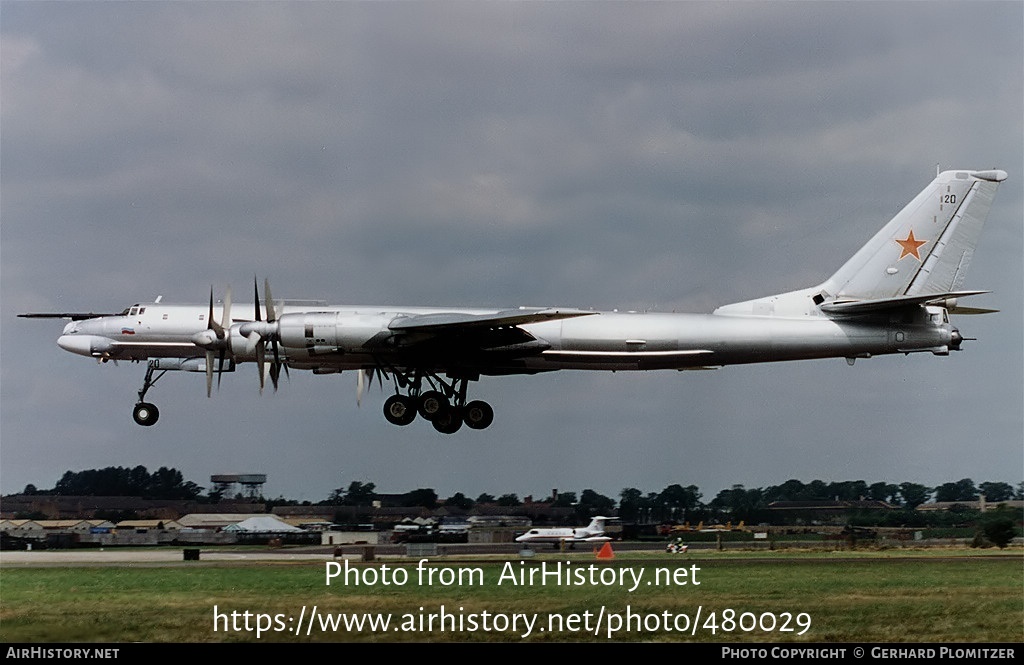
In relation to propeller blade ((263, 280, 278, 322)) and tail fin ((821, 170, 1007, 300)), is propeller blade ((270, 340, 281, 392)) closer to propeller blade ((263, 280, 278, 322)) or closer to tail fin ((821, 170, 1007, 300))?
propeller blade ((263, 280, 278, 322))

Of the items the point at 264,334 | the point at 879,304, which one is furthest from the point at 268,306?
the point at 879,304

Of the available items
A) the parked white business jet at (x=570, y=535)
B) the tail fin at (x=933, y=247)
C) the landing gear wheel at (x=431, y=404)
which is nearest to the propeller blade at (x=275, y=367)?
the landing gear wheel at (x=431, y=404)

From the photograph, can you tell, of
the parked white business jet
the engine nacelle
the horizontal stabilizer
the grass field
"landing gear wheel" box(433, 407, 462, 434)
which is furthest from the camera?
the parked white business jet

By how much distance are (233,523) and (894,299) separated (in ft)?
76.5

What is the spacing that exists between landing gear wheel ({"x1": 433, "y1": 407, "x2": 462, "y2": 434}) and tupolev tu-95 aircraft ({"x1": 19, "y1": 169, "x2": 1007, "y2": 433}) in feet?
0.09

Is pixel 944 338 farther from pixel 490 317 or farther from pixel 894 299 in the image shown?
pixel 490 317

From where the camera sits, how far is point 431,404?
35719 mm

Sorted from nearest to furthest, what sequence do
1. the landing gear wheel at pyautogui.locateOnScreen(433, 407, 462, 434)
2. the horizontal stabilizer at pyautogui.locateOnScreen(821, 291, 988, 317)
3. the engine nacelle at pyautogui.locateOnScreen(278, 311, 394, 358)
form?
1. the horizontal stabilizer at pyautogui.locateOnScreen(821, 291, 988, 317)
2. the engine nacelle at pyautogui.locateOnScreen(278, 311, 394, 358)
3. the landing gear wheel at pyautogui.locateOnScreen(433, 407, 462, 434)

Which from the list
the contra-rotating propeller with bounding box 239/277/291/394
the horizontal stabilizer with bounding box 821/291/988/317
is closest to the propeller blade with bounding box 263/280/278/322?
the contra-rotating propeller with bounding box 239/277/291/394

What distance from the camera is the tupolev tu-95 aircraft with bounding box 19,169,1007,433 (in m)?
33.1

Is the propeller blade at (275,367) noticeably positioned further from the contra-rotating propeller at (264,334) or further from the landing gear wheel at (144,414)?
the landing gear wheel at (144,414)

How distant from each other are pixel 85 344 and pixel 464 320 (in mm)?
11322

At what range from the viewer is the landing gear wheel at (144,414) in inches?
1496

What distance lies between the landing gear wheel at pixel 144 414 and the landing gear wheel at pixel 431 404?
796cm
